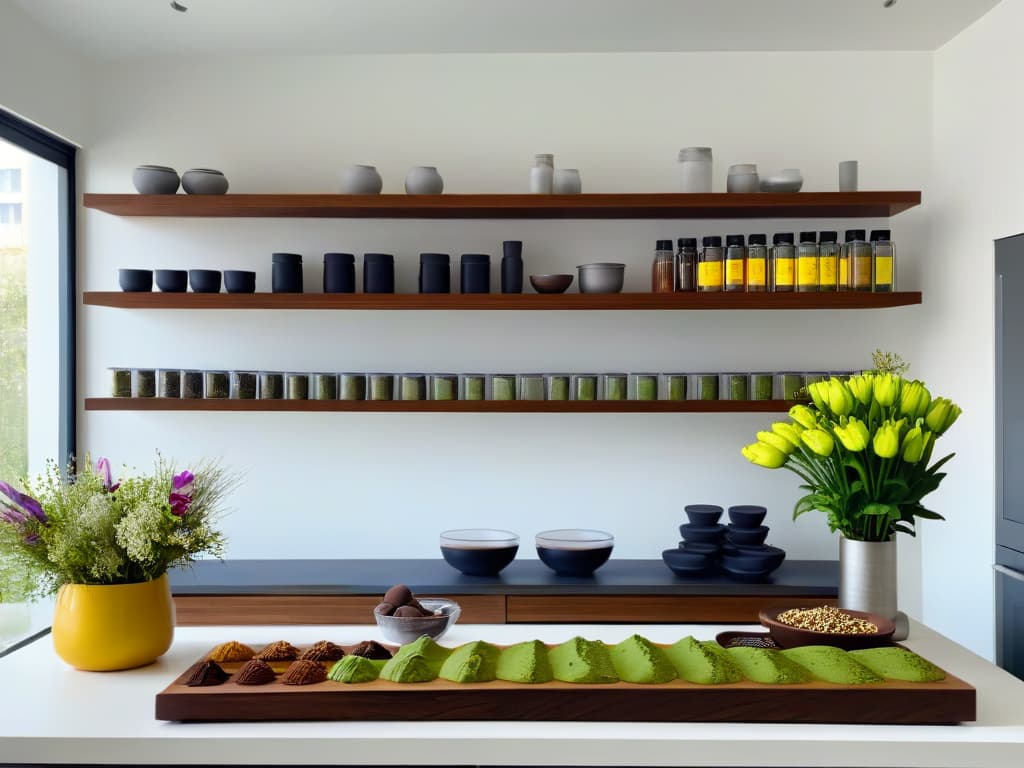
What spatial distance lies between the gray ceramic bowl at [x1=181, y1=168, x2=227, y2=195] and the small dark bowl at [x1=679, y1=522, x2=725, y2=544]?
7.56 feet

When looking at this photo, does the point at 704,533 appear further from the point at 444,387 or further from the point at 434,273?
the point at 434,273

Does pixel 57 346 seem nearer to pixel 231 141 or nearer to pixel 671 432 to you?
pixel 231 141

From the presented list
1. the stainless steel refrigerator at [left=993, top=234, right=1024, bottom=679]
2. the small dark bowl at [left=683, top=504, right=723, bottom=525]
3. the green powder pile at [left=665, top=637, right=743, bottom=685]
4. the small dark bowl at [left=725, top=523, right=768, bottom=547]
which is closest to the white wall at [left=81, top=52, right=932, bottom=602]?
the small dark bowl at [left=683, top=504, right=723, bottom=525]

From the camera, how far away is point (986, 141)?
3.27 m

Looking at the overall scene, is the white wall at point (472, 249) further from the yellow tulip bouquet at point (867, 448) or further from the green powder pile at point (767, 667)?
the green powder pile at point (767, 667)

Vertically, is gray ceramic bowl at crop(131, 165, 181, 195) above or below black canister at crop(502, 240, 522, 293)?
above

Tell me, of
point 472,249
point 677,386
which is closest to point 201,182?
point 472,249

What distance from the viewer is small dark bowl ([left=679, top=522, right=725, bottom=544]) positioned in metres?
3.45

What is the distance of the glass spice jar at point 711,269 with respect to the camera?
3436mm

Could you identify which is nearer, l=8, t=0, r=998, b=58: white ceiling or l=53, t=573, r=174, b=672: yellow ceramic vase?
l=53, t=573, r=174, b=672: yellow ceramic vase

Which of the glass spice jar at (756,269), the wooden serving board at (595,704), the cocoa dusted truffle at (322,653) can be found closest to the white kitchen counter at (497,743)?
the wooden serving board at (595,704)

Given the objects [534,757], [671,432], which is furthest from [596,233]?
[534,757]

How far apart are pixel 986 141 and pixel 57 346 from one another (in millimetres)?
3753

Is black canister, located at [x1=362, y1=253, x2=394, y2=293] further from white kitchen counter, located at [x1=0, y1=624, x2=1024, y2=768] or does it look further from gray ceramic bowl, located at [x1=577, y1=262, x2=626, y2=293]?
white kitchen counter, located at [x1=0, y1=624, x2=1024, y2=768]
